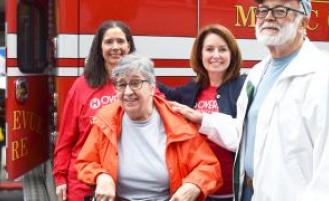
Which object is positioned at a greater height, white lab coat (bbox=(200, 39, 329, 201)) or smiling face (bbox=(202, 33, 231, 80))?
smiling face (bbox=(202, 33, 231, 80))

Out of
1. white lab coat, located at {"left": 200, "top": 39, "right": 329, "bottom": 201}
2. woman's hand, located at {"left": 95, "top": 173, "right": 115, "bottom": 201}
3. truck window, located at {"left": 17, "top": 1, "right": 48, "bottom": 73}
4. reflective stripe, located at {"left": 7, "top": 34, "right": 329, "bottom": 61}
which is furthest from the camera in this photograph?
truck window, located at {"left": 17, "top": 1, "right": 48, "bottom": 73}

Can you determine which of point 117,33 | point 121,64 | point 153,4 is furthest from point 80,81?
point 153,4

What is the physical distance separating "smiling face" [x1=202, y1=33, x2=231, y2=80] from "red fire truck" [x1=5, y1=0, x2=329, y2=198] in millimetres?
1220

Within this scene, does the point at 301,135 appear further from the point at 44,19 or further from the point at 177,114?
the point at 44,19

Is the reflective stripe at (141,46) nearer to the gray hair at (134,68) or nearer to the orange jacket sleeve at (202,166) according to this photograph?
the gray hair at (134,68)

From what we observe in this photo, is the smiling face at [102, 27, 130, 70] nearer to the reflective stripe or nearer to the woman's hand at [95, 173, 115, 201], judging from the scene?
the woman's hand at [95, 173, 115, 201]

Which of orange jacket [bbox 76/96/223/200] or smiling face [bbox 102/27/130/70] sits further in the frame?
smiling face [bbox 102/27/130/70]

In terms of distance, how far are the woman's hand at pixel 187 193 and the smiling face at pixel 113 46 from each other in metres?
0.83

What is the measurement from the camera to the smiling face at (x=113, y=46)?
111 inches

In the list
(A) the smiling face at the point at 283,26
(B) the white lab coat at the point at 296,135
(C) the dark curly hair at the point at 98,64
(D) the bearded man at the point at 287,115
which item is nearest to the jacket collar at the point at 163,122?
(D) the bearded man at the point at 287,115

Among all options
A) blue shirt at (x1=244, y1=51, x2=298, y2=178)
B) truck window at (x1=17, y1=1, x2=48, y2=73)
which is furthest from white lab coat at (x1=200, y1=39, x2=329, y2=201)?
truck window at (x1=17, y1=1, x2=48, y2=73)

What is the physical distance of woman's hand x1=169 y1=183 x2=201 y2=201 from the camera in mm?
2254

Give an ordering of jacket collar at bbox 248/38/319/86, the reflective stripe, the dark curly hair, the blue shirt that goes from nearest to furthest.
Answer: jacket collar at bbox 248/38/319/86
the blue shirt
the dark curly hair
the reflective stripe

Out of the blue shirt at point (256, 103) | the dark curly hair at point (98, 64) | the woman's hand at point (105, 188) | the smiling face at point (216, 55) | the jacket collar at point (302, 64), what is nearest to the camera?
the jacket collar at point (302, 64)
